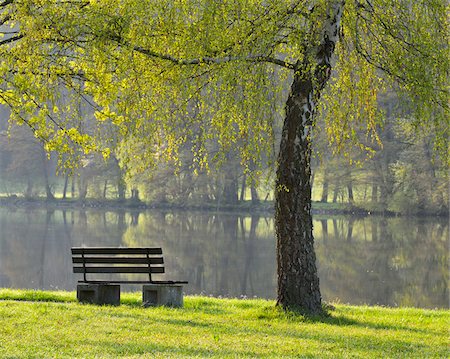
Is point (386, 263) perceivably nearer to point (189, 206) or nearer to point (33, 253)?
point (33, 253)

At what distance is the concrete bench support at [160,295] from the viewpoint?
12.4 m

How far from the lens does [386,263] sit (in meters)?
29.4

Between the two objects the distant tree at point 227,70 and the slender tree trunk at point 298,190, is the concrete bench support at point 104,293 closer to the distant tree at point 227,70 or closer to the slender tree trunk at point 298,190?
the distant tree at point 227,70

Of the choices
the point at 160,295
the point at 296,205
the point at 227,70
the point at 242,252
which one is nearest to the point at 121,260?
the point at 160,295

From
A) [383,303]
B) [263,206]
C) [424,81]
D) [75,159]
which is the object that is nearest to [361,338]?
[424,81]

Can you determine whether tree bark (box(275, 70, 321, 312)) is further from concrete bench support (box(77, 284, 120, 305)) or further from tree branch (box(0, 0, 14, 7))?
tree branch (box(0, 0, 14, 7))

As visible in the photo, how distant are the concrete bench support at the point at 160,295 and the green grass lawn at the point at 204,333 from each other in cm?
21

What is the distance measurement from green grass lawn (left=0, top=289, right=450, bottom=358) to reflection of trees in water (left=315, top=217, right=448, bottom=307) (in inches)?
382

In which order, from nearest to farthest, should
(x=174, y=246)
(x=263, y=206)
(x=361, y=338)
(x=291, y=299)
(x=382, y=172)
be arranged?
(x=361, y=338)
(x=291, y=299)
(x=174, y=246)
(x=382, y=172)
(x=263, y=206)

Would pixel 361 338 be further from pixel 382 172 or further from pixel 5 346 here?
pixel 382 172

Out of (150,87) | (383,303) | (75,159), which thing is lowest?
(383,303)

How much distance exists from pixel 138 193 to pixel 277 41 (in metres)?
55.1

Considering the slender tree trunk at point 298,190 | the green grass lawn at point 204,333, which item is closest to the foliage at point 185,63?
the slender tree trunk at point 298,190

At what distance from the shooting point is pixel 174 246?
115ft
